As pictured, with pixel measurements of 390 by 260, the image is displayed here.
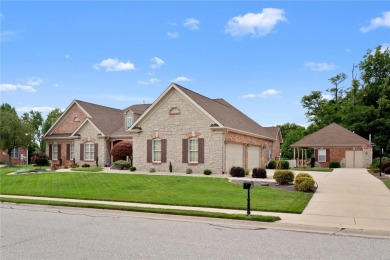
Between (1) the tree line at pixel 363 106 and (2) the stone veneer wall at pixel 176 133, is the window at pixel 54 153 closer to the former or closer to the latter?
(2) the stone veneer wall at pixel 176 133

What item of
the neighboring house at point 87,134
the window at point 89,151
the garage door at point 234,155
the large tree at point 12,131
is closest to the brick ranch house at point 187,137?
the garage door at point 234,155

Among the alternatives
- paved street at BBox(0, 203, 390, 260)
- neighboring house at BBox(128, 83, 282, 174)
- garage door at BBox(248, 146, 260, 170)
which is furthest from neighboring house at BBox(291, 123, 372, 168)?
paved street at BBox(0, 203, 390, 260)

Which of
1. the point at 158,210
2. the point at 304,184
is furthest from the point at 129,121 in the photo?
the point at 158,210

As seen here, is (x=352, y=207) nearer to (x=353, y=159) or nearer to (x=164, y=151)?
(x=164, y=151)

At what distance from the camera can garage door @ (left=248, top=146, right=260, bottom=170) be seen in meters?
33.9

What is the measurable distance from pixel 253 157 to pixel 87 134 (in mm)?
17707

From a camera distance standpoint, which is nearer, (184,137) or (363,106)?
(184,137)

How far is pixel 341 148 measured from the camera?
41750 millimetres

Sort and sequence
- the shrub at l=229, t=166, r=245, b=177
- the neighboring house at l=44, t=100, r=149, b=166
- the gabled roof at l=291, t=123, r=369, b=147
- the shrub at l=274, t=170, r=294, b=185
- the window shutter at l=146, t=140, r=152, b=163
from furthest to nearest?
the gabled roof at l=291, t=123, r=369, b=147 < the neighboring house at l=44, t=100, r=149, b=166 < the window shutter at l=146, t=140, r=152, b=163 < the shrub at l=229, t=166, r=245, b=177 < the shrub at l=274, t=170, r=294, b=185

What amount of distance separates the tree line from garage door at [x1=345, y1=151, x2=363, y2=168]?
8.23m

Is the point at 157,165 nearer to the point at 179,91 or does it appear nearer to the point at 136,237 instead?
the point at 179,91

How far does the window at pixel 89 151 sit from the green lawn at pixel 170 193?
1551 centimetres

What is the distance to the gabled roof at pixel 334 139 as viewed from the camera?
136 ft

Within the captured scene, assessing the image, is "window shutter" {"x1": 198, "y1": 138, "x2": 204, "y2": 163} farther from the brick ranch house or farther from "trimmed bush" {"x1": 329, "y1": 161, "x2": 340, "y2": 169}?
"trimmed bush" {"x1": 329, "y1": 161, "x2": 340, "y2": 169}
